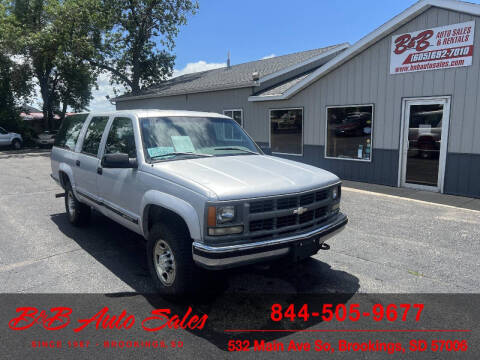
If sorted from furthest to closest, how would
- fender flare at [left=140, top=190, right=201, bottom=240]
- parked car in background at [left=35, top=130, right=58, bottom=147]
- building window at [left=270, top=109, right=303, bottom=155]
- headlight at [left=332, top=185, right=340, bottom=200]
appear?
parked car in background at [left=35, top=130, right=58, bottom=147] → building window at [left=270, top=109, right=303, bottom=155] → headlight at [left=332, top=185, right=340, bottom=200] → fender flare at [left=140, top=190, right=201, bottom=240]

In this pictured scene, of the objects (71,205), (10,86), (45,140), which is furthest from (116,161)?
(10,86)

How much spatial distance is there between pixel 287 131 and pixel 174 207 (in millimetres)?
10409

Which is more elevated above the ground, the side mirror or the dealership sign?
the dealership sign

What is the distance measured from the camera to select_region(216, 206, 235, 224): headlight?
3.20m

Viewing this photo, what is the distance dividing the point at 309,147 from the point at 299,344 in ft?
33.1

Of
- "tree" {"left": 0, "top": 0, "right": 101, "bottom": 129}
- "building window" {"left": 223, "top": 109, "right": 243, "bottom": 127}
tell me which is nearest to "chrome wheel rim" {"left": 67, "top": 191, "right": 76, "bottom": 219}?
"building window" {"left": 223, "top": 109, "right": 243, "bottom": 127}

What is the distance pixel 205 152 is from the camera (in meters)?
4.42

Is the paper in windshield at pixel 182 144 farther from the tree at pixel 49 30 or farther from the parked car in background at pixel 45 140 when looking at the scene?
the parked car in background at pixel 45 140

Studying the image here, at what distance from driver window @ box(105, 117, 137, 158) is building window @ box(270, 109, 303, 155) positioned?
8852 millimetres

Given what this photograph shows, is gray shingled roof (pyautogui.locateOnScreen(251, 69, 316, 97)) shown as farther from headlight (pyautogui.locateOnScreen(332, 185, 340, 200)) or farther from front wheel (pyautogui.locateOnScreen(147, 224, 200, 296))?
front wheel (pyautogui.locateOnScreen(147, 224, 200, 296))

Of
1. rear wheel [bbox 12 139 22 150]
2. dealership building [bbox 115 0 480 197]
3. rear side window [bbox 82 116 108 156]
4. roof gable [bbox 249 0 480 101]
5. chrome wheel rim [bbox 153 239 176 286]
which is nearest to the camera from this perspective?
chrome wheel rim [bbox 153 239 176 286]

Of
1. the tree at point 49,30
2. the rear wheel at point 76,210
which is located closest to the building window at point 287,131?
the rear wheel at point 76,210

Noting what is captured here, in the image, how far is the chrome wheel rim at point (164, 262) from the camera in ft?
12.2

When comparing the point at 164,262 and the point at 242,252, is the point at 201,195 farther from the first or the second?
the point at 164,262
